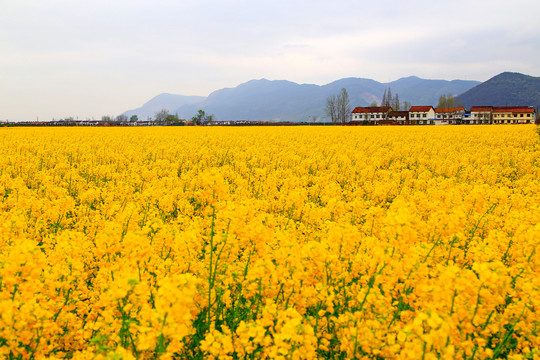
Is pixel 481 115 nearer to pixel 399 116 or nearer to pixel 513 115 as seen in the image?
pixel 513 115

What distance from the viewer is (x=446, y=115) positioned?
464 ft

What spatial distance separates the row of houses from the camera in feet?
389

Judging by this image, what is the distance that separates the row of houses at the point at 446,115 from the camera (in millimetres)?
118625

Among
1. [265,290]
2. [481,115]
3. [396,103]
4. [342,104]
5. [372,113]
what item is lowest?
[265,290]

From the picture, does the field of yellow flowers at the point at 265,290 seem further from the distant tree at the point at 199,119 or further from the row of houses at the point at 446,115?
the row of houses at the point at 446,115

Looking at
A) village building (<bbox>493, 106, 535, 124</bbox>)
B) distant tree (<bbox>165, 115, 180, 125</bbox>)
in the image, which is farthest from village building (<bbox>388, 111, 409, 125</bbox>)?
distant tree (<bbox>165, 115, 180, 125</bbox>)

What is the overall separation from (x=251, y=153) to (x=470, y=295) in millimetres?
13483

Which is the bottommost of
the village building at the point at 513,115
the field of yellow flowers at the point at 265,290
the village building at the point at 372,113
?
the field of yellow flowers at the point at 265,290

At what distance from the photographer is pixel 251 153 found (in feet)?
52.0

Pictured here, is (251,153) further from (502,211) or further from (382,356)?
(382,356)

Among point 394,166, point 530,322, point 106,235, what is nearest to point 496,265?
point 530,322

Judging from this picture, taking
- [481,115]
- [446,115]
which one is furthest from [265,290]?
[446,115]

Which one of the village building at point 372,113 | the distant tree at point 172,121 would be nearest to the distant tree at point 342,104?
the village building at point 372,113

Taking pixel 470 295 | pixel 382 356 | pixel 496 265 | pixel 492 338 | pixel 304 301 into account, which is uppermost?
pixel 496 265
